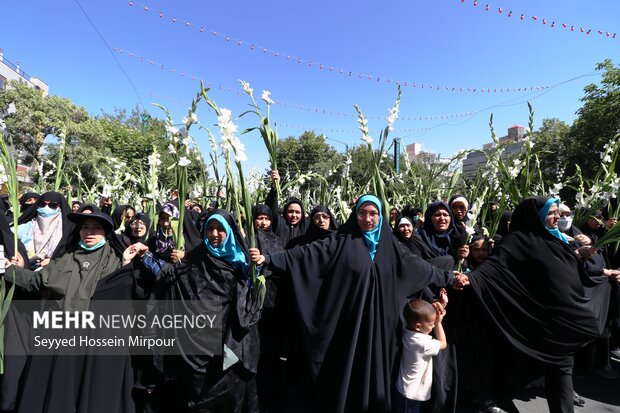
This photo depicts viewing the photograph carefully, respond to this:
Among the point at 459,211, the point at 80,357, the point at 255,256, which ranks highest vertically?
the point at 459,211

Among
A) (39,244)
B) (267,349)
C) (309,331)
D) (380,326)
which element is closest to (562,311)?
(380,326)

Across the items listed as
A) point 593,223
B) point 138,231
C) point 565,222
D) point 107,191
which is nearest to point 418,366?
point 565,222

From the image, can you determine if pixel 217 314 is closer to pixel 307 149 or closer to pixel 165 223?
pixel 165 223

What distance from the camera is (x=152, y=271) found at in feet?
7.94

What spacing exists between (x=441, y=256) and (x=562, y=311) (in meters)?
0.89

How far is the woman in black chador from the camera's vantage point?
2.48 m

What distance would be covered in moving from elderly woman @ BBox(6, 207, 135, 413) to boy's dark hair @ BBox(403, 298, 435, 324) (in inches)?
75.0

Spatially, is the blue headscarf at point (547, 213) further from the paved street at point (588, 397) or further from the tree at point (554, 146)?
the tree at point (554, 146)

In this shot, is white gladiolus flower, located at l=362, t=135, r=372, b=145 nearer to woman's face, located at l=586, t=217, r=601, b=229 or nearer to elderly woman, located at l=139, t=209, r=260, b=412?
elderly woman, located at l=139, t=209, r=260, b=412

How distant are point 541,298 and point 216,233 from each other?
A: 7.74 ft

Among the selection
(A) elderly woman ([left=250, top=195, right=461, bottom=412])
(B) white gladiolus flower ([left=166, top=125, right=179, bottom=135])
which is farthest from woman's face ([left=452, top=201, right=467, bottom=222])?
(B) white gladiolus flower ([left=166, top=125, right=179, bottom=135])

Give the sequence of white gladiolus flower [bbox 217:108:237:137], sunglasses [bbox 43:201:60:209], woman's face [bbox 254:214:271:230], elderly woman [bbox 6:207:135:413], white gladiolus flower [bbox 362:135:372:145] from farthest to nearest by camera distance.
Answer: sunglasses [bbox 43:201:60:209] < woman's face [bbox 254:214:271:230] < white gladiolus flower [bbox 362:135:372:145] < elderly woman [bbox 6:207:135:413] < white gladiolus flower [bbox 217:108:237:137]

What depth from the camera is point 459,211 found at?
333 centimetres

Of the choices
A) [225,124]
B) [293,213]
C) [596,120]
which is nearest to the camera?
[225,124]
